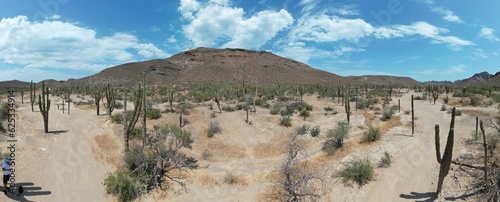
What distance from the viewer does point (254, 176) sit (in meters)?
14.4

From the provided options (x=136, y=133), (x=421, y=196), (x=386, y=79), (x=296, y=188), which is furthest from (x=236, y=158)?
(x=386, y=79)

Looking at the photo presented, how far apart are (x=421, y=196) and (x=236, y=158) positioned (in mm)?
9271

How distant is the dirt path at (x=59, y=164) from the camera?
12.7 metres

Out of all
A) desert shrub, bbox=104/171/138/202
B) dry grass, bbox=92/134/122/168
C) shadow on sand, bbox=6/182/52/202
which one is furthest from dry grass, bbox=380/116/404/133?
shadow on sand, bbox=6/182/52/202

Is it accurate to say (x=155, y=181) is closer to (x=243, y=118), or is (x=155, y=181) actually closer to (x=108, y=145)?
(x=108, y=145)

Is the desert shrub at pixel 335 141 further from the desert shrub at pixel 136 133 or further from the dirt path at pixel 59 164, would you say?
the dirt path at pixel 59 164

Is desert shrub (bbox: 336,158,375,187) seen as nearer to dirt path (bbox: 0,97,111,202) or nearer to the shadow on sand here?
dirt path (bbox: 0,97,111,202)

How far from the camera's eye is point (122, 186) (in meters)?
12.5

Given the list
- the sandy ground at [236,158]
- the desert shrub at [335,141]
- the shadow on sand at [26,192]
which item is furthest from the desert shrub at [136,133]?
the desert shrub at [335,141]

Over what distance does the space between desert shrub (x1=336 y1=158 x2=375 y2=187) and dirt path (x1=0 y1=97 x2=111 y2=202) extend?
9502 millimetres

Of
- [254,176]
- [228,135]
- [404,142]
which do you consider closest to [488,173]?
[404,142]

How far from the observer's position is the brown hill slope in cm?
9338

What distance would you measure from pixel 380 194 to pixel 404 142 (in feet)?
22.7

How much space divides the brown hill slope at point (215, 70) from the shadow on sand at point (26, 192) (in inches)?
2885
